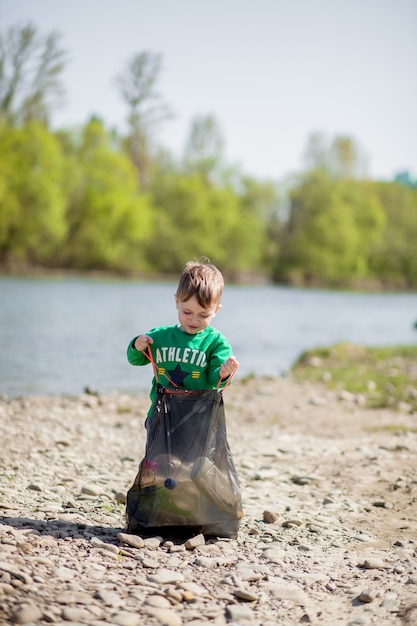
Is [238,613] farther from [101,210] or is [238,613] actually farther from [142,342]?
[101,210]

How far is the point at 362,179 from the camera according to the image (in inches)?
3081

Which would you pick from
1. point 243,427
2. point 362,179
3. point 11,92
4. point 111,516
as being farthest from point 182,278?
point 362,179

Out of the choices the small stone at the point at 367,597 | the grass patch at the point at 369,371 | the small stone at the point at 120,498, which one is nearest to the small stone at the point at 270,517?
the small stone at the point at 120,498

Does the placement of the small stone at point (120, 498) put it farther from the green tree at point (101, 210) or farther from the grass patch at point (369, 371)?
the green tree at point (101, 210)

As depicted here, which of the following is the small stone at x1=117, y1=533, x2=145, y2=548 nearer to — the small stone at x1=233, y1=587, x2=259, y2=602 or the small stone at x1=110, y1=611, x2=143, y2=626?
the small stone at x1=233, y1=587, x2=259, y2=602

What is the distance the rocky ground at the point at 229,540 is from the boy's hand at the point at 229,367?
3.60ft

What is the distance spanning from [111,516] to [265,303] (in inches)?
1473

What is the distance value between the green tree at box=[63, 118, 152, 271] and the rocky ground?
4857cm

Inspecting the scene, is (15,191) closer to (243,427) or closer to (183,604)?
(243,427)

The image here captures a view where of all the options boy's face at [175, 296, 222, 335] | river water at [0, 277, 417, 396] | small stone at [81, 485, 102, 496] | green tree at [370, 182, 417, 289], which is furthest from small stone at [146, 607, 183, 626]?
green tree at [370, 182, 417, 289]

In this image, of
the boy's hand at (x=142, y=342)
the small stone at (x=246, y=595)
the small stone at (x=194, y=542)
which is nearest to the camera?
the small stone at (x=246, y=595)

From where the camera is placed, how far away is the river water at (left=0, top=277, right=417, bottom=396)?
1464 centimetres

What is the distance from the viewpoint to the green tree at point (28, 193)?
4975 centimetres

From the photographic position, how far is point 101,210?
56.7 meters
